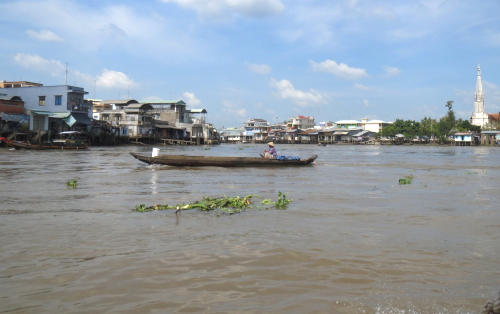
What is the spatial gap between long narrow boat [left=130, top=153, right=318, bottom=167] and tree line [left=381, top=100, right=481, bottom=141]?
58114 millimetres

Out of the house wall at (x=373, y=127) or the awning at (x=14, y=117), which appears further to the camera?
the house wall at (x=373, y=127)

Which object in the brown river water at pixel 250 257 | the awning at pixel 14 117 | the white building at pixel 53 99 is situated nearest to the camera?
the brown river water at pixel 250 257

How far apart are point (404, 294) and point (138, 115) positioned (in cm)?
4343

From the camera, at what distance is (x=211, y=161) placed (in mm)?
14547

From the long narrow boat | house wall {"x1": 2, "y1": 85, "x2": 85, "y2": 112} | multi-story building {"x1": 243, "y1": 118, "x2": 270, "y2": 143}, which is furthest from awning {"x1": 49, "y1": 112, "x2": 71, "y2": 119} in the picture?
multi-story building {"x1": 243, "y1": 118, "x2": 270, "y2": 143}

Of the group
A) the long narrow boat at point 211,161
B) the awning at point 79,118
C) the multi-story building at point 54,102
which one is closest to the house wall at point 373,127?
the awning at point 79,118

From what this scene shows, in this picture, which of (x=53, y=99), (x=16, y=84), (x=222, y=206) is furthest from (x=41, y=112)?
(x=222, y=206)

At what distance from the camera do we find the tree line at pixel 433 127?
64.4 metres

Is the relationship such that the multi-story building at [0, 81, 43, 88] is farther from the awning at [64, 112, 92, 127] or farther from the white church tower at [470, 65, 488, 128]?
the white church tower at [470, 65, 488, 128]

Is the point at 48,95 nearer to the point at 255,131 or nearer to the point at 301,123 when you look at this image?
the point at 255,131

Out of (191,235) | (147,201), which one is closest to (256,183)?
(147,201)

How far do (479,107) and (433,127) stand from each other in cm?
1208

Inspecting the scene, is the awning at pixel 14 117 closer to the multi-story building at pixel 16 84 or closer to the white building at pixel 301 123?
the multi-story building at pixel 16 84

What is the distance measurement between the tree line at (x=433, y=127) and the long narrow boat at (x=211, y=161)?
5811cm
